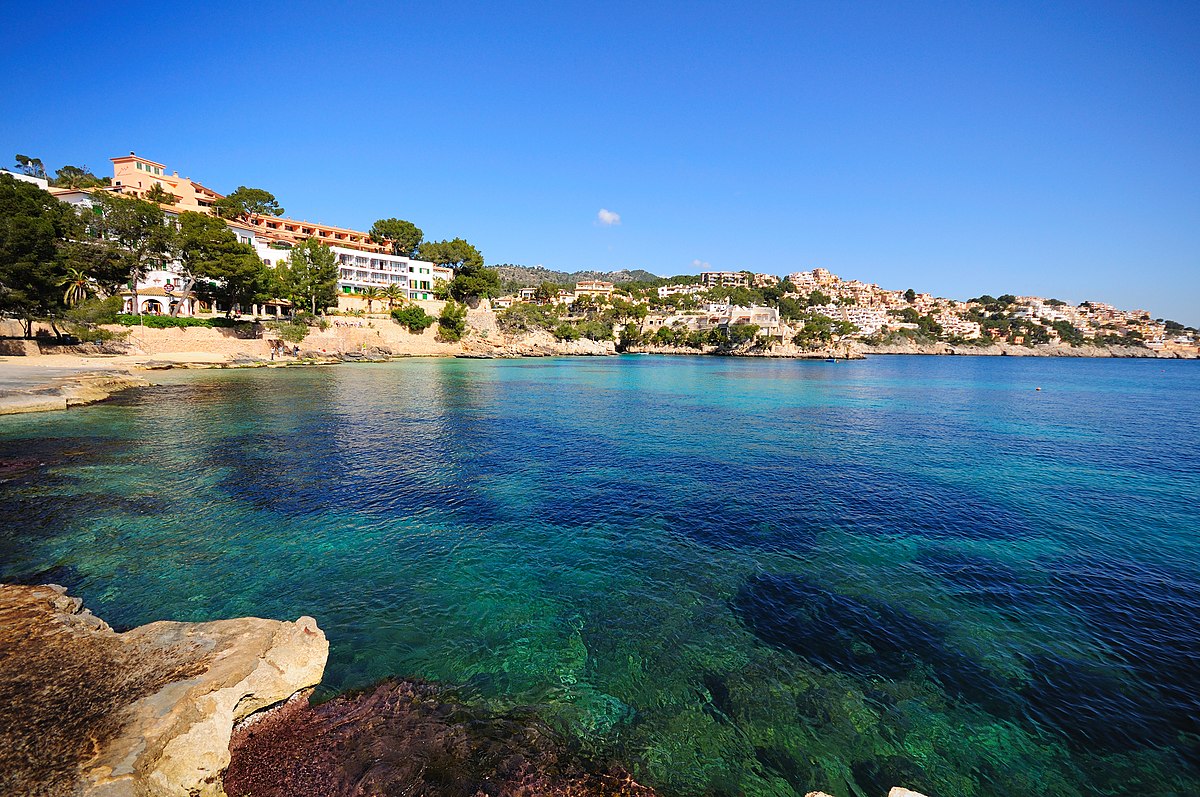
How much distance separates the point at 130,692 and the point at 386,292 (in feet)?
310

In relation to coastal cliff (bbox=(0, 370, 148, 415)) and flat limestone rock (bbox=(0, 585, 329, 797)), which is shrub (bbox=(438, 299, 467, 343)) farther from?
flat limestone rock (bbox=(0, 585, 329, 797))

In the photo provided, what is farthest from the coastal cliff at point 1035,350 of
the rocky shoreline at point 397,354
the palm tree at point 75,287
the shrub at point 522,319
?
the palm tree at point 75,287

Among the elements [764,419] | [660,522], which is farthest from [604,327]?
[660,522]

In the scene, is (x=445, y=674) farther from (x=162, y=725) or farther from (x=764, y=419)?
(x=764, y=419)

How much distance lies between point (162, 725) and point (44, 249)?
58322 millimetres

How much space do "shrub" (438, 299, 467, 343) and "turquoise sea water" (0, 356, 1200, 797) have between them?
69.1m

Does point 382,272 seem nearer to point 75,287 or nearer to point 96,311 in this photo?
point 75,287

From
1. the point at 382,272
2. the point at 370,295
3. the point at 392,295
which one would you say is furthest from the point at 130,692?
the point at 382,272

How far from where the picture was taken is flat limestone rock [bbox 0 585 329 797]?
5.00 metres

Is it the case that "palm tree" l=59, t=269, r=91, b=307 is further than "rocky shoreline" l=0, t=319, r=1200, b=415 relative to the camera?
Yes

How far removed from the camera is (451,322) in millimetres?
93938

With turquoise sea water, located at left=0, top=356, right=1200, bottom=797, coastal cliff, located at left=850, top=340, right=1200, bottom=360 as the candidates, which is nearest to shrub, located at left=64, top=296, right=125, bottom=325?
turquoise sea water, located at left=0, top=356, right=1200, bottom=797

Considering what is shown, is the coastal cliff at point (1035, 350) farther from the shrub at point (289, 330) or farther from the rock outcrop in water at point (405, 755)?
the rock outcrop in water at point (405, 755)

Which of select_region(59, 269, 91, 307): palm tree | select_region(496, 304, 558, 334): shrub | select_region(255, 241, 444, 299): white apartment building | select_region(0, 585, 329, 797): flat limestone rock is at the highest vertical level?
select_region(255, 241, 444, 299): white apartment building
